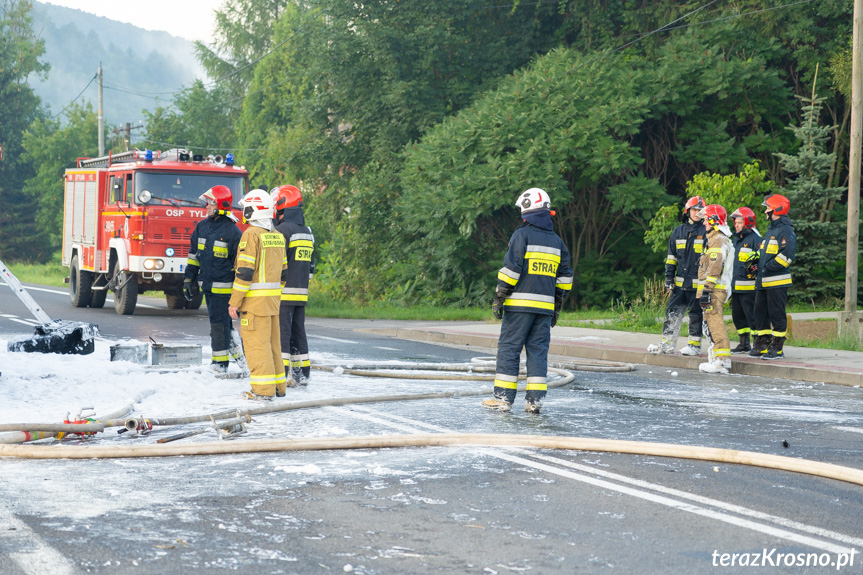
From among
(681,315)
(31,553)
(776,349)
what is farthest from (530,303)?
(776,349)

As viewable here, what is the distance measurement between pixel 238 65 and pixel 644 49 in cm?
4193

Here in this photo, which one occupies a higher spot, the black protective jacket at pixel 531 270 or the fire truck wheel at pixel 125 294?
the black protective jacket at pixel 531 270

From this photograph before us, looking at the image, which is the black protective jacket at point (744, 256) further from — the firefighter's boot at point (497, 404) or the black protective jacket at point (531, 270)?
the firefighter's boot at point (497, 404)

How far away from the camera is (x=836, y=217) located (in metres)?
23.0

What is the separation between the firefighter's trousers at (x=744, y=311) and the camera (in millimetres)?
13781

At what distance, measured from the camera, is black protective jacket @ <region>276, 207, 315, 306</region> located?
9.88 meters

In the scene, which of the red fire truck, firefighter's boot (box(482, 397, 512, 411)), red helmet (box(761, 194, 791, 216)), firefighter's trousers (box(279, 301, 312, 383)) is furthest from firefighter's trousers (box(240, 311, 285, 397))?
the red fire truck

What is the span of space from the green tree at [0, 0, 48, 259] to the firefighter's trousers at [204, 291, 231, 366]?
54.4 metres

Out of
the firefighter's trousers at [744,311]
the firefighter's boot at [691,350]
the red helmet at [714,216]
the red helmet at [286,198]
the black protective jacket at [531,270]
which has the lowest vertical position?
the firefighter's boot at [691,350]

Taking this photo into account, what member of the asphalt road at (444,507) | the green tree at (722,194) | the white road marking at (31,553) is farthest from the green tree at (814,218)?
the white road marking at (31,553)

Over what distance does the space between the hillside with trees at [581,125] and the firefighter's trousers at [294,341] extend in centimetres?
1217

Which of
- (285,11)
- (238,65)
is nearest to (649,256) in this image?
(285,11)

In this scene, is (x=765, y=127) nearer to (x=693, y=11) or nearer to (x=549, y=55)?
(x=693, y=11)

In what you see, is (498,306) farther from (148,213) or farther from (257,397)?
(148,213)
